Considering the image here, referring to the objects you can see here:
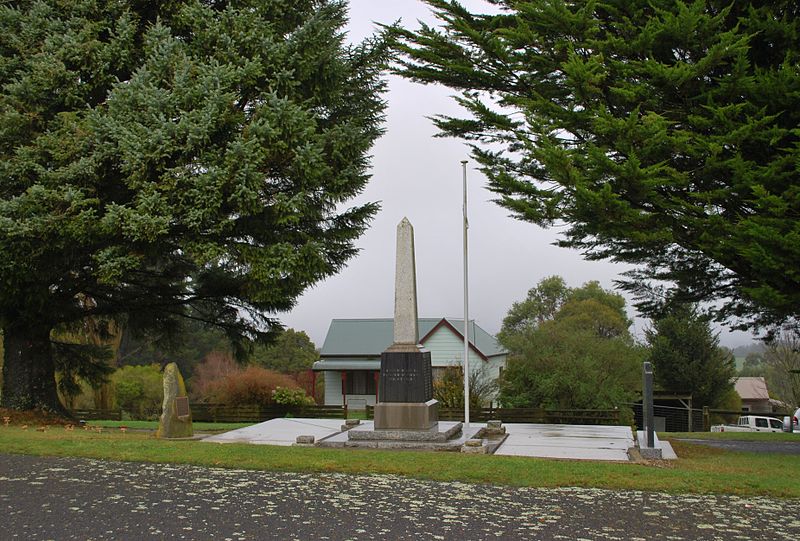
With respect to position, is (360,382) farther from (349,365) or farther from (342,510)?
(342,510)

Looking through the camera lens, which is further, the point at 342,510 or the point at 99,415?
the point at 99,415

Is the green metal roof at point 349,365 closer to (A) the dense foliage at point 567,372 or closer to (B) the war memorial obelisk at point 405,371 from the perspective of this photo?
(A) the dense foliage at point 567,372

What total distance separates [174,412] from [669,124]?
441 inches

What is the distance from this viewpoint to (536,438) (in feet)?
46.0

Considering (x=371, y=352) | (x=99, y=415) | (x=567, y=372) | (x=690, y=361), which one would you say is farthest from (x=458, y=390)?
(x=690, y=361)

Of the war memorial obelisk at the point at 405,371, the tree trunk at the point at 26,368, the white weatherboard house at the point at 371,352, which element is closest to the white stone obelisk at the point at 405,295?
the war memorial obelisk at the point at 405,371

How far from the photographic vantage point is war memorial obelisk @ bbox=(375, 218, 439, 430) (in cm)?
1284

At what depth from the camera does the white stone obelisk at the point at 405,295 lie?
1338 centimetres

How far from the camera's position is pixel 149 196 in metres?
12.9

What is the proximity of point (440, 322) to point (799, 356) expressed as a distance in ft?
61.0

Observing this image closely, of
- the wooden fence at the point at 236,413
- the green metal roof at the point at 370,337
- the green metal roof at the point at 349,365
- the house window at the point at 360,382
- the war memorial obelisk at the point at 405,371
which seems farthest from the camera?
the house window at the point at 360,382

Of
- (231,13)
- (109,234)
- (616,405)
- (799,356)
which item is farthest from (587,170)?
(799,356)

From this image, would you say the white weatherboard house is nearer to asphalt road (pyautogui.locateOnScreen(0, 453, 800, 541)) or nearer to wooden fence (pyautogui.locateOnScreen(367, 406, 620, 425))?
wooden fence (pyautogui.locateOnScreen(367, 406, 620, 425))

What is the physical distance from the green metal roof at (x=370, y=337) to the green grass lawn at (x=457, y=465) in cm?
2386
